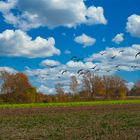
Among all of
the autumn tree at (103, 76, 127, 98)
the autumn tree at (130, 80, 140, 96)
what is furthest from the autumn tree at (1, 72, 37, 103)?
the autumn tree at (130, 80, 140, 96)

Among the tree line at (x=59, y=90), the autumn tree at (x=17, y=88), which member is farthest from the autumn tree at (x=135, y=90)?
the autumn tree at (x=17, y=88)

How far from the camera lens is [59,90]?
143875 mm

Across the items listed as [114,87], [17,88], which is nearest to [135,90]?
[114,87]

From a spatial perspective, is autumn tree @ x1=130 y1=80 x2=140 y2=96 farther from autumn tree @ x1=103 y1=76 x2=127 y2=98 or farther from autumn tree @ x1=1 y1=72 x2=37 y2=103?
autumn tree @ x1=1 y1=72 x2=37 y2=103

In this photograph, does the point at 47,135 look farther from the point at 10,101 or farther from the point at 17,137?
the point at 10,101

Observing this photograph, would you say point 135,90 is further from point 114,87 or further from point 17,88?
point 17,88

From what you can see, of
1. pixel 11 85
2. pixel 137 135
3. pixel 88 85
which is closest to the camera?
pixel 137 135

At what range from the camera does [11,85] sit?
405 feet

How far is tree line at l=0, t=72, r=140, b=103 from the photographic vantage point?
116500mm

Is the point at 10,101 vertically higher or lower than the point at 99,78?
lower

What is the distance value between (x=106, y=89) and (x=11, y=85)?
148 ft

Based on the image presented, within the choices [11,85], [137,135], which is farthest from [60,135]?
[11,85]

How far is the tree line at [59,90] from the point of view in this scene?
11650 centimetres

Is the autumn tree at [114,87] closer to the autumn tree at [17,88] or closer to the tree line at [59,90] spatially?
the tree line at [59,90]
